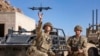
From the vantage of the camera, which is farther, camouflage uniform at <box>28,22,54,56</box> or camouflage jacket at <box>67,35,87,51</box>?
camouflage jacket at <box>67,35,87,51</box>

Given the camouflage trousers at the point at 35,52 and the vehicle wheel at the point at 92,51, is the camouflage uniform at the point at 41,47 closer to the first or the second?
the camouflage trousers at the point at 35,52

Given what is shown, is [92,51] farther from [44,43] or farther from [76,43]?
[44,43]

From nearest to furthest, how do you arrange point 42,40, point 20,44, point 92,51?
point 42,40 → point 92,51 → point 20,44

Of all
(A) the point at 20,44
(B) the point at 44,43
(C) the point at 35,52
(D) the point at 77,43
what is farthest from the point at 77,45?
(A) the point at 20,44

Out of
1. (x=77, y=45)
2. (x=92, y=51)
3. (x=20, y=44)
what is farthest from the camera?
(x=20, y=44)

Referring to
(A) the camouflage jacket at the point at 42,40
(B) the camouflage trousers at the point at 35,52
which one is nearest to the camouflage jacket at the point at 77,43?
(A) the camouflage jacket at the point at 42,40

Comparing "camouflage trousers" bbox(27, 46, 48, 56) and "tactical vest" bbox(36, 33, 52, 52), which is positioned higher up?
"tactical vest" bbox(36, 33, 52, 52)

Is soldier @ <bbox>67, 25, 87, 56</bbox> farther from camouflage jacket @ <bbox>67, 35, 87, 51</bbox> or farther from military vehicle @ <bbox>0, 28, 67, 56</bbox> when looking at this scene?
military vehicle @ <bbox>0, 28, 67, 56</bbox>

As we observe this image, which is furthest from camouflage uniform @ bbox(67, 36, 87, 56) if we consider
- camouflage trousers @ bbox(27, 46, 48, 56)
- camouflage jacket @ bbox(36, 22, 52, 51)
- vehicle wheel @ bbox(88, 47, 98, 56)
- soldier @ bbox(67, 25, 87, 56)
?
vehicle wheel @ bbox(88, 47, 98, 56)

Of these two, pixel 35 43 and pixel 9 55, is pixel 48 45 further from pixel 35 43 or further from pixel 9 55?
pixel 9 55

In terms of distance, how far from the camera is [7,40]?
1259 centimetres

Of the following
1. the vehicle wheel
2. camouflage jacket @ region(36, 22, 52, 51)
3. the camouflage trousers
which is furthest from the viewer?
the vehicle wheel

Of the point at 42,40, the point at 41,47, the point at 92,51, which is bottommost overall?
the point at 92,51

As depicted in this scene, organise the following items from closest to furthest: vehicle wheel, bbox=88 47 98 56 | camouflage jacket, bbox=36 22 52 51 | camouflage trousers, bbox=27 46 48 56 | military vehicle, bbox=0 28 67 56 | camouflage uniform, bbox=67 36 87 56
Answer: camouflage jacket, bbox=36 22 52 51 → camouflage trousers, bbox=27 46 48 56 → camouflage uniform, bbox=67 36 87 56 → vehicle wheel, bbox=88 47 98 56 → military vehicle, bbox=0 28 67 56
